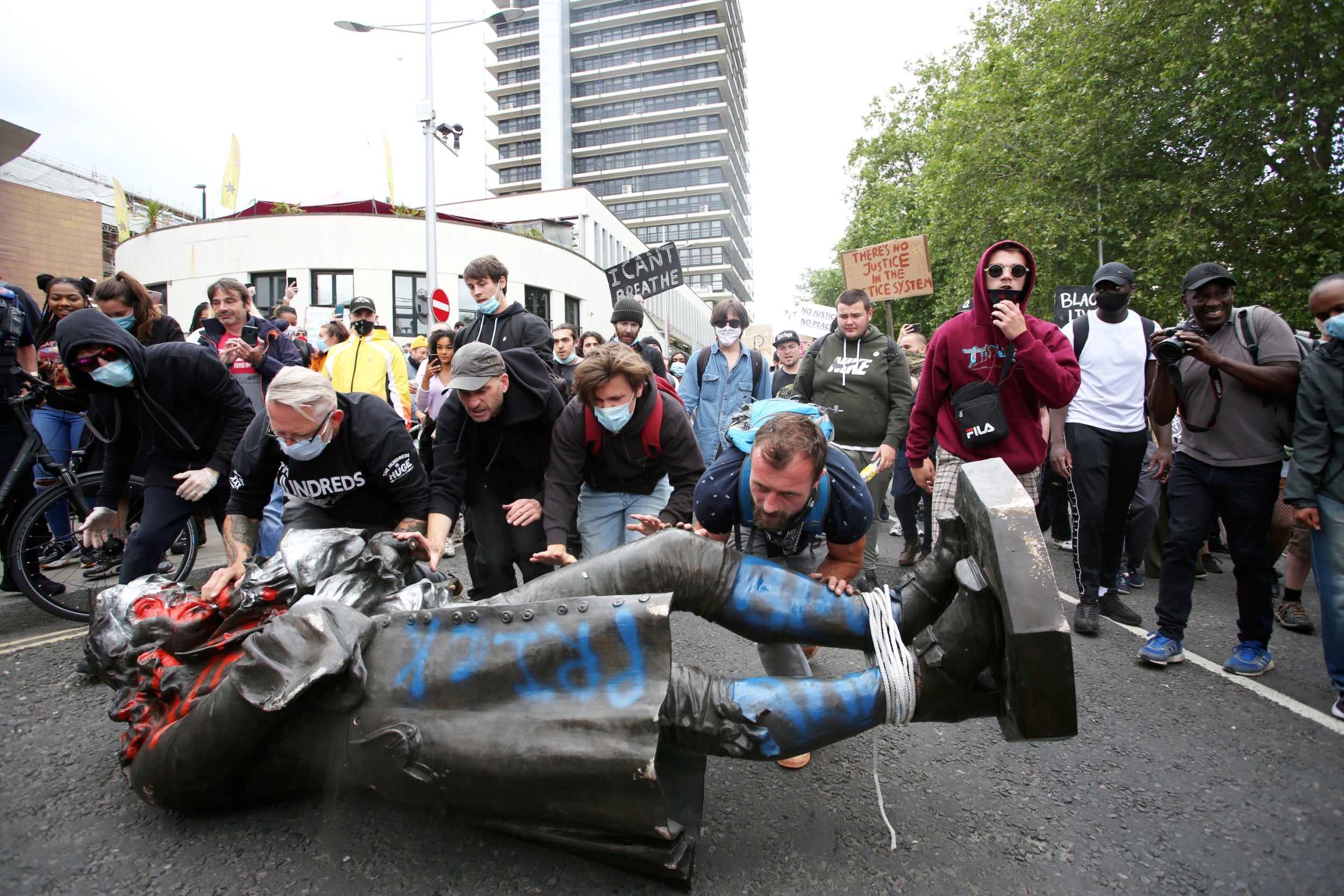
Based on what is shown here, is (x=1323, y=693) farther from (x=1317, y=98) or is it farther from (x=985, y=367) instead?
(x=1317, y=98)

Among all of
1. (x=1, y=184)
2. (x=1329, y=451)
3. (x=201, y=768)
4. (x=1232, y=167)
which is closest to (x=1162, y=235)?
(x=1232, y=167)

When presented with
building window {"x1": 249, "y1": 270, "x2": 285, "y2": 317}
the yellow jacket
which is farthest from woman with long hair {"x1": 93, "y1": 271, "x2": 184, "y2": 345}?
building window {"x1": 249, "y1": 270, "x2": 285, "y2": 317}

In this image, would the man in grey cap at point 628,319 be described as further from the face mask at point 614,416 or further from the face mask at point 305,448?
the face mask at point 305,448

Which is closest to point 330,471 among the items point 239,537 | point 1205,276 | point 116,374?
point 239,537

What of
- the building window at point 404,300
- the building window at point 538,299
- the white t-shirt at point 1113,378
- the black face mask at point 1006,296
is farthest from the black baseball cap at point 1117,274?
the building window at point 538,299

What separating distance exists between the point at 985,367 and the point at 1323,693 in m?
1.87

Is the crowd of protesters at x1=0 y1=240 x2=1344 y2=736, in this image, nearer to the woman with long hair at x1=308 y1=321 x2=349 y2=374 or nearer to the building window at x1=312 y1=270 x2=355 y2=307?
the woman with long hair at x1=308 y1=321 x2=349 y2=374

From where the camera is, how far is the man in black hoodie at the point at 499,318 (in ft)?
14.3

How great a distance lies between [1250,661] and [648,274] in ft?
25.8

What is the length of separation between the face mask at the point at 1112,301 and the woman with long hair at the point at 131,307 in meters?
5.27

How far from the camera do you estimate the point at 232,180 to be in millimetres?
26562

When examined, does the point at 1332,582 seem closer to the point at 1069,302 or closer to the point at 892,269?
the point at 1069,302

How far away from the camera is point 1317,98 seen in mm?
9828

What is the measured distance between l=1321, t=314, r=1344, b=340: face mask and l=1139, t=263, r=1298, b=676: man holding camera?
0.88 feet
